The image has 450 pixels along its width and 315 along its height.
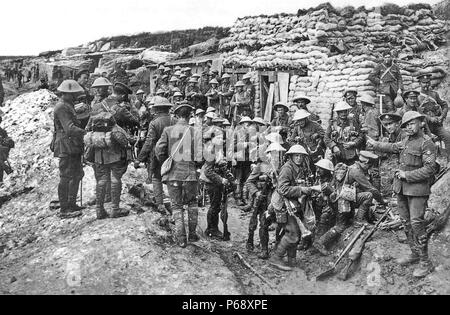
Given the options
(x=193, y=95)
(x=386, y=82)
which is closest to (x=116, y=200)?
(x=193, y=95)

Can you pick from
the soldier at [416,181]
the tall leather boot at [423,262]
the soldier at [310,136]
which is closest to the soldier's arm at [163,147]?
the soldier at [310,136]

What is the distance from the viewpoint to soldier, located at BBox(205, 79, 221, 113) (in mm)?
12977

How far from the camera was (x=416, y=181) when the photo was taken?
17.5 feet

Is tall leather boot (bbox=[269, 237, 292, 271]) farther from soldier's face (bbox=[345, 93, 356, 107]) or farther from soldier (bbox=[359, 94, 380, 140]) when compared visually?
soldier's face (bbox=[345, 93, 356, 107])

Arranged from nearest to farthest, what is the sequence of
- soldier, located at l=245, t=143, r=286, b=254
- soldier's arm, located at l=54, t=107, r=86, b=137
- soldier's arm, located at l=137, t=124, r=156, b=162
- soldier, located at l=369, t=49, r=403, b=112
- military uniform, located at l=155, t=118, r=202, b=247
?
military uniform, located at l=155, t=118, r=202, b=247 < soldier, located at l=245, t=143, r=286, b=254 < soldier's arm, located at l=54, t=107, r=86, b=137 < soldier's arm, located at l=137, t=124, r=156, b=162 < soldier, located at l=369, t=49, r=403, b=112

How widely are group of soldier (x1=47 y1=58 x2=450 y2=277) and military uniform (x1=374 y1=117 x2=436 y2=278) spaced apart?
12 mm

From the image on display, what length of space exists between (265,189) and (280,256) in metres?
1.04

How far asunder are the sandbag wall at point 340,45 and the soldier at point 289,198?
174 inches

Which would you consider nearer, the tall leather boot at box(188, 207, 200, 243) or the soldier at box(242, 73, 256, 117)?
the tall leather boot at box(188, 207, 200, 243)

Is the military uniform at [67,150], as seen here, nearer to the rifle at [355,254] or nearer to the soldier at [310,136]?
the soldier at [310,136]

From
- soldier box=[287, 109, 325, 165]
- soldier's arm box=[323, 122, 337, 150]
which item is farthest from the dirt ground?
soldier box=[287, 109, 325, 165]

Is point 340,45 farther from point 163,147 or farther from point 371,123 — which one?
point 163,147

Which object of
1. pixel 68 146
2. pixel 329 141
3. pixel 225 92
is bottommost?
pixel 68 146
